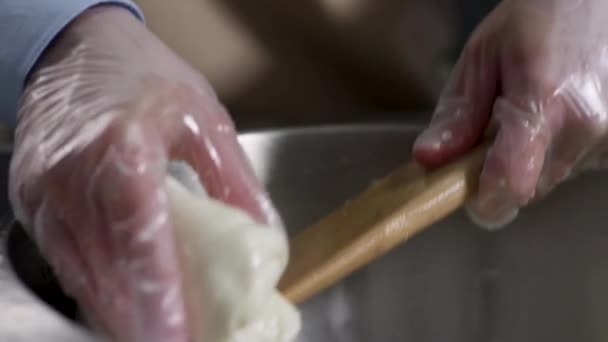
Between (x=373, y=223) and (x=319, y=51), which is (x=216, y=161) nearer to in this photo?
(x=373, y=223)

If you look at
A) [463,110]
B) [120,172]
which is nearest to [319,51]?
[463,110]

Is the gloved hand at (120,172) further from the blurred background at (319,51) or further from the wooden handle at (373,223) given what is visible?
the blurred background at (319,51)

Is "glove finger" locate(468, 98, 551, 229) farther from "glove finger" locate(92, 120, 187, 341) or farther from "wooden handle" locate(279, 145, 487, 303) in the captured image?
"glove finger" locate(92, 120, 187, 341)

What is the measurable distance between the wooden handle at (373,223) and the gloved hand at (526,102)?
0.01 meters

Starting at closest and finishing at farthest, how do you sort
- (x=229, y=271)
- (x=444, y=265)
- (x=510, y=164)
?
1. (x=229, y=271)
2. (x=510, y=164)
3. (x=444, y=265)

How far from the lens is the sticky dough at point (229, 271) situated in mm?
267

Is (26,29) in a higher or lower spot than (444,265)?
higher

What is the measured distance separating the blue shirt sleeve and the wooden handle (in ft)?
0.47

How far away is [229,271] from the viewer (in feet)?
0.88

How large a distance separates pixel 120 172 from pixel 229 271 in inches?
2.0

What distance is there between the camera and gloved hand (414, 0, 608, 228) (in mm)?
387

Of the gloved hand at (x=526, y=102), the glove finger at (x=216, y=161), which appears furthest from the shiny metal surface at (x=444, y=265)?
the glove finger at (x=216, y=161)

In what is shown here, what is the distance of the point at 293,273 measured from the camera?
0.35 meters

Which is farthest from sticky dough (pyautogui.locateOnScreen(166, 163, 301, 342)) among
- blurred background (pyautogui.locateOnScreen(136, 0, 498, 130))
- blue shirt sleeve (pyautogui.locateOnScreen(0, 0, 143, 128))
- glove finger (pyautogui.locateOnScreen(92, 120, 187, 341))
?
blurred background (pyautogui.locateOnScreen(136, 0, 498, 130))
